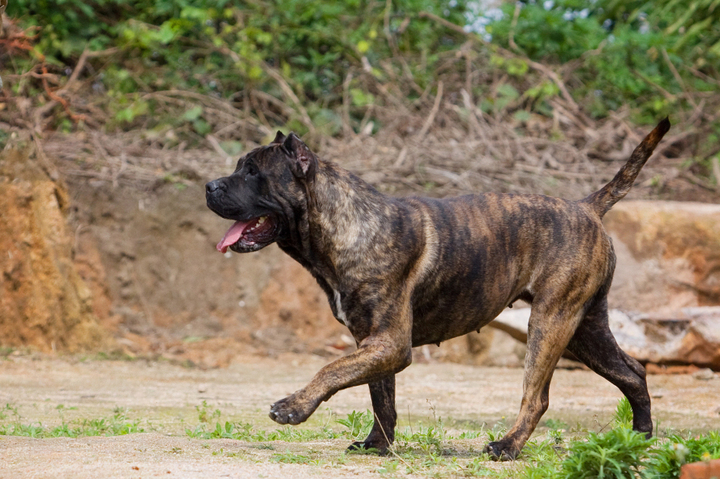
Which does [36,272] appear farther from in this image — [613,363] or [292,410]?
[613,363]

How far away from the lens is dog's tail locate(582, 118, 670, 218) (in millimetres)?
5082

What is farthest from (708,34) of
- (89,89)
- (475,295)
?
(475,295)

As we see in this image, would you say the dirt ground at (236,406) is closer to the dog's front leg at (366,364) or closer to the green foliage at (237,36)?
Answer: the dog's front leg at (366,364)

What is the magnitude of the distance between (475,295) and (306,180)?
122 cm

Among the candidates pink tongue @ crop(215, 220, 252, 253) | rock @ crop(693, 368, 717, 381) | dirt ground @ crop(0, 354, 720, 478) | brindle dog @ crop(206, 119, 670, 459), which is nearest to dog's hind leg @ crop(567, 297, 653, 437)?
brindle dog @ crop(206, 119, 670, 459)

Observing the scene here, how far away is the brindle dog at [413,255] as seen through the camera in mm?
4391

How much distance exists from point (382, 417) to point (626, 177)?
2216 millimetres

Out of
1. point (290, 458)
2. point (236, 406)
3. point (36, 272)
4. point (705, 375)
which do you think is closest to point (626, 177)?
point (290, 458)

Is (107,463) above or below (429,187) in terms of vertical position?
below

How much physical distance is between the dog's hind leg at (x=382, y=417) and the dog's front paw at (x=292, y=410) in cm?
78

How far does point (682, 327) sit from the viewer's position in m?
8.84

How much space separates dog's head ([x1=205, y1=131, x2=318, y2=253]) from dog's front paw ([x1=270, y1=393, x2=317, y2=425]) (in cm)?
104

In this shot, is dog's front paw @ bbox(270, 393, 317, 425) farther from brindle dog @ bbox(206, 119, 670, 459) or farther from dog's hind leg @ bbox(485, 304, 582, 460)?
dog's hind leg @ bbox(485, 304, 582, 460)

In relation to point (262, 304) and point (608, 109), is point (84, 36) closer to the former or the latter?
point (262, 304)
